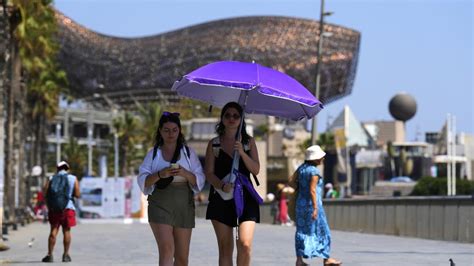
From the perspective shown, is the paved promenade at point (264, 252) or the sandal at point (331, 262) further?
the paved promenade at point (264, 252)

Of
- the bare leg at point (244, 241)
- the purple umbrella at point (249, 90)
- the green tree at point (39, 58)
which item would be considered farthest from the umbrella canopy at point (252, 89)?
the green tree at point (39, 58)

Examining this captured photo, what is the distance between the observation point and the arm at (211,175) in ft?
32.0

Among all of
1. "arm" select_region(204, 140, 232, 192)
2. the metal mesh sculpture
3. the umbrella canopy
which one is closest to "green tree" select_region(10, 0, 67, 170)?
the umbrella canopy

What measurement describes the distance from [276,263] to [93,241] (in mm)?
9552

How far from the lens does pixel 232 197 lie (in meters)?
9.81

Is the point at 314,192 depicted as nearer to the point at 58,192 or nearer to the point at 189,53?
the point at 58,192

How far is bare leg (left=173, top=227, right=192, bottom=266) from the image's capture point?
9.66 meters

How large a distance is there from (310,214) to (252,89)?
159 inches

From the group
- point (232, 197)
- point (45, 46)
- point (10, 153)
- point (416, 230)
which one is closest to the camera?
point (232, 197)

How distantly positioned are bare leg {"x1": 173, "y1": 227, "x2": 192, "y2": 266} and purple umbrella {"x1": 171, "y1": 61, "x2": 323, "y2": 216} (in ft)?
1.50

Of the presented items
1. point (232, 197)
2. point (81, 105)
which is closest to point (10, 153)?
point (232, 197)

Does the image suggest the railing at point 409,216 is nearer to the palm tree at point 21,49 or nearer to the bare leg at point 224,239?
the palm tree at point 21,49

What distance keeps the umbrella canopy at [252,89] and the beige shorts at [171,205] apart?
0.92m

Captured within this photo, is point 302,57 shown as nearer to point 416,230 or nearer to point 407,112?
point 407,112
